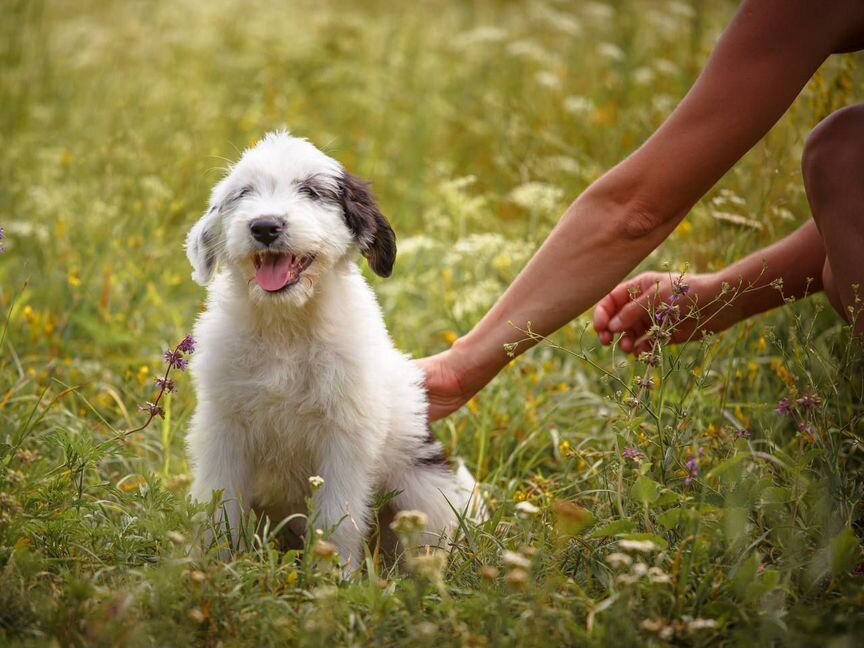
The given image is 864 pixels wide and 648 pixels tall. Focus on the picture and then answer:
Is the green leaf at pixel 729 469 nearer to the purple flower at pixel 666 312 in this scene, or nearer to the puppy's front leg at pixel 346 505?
the purple flower at pixel 666 312

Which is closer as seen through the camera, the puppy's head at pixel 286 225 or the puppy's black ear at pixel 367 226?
the puppy's head at pixel 286 225

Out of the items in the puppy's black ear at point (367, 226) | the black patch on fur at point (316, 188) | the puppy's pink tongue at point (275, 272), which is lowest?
the puppy's pink tongue at point (275, 272)

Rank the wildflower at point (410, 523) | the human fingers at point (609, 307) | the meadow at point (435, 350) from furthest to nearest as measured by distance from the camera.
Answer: the human fingers at point (609, 307), the meadow at point (435, 350), the wildflower at point (410, 523)

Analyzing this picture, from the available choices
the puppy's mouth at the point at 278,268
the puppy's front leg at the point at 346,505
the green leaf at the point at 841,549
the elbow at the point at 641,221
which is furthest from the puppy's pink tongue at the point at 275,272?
the green leaf at the point at 841,549

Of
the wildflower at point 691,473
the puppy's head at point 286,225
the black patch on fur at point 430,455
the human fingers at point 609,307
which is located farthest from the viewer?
the human fingers at point 609,307

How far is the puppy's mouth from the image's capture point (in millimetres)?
2826

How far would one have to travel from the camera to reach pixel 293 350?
2986mm

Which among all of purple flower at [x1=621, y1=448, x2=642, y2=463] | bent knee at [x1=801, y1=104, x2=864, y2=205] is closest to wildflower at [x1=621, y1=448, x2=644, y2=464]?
purple flower at [x1=621, y1=448, x2=642, y2=463]

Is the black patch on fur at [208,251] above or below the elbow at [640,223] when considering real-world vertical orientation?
below

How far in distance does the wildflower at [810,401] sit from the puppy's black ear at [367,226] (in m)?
1.33

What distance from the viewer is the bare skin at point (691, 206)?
271 cm

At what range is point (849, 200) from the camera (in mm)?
2973

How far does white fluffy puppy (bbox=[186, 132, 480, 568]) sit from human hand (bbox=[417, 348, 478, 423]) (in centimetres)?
25

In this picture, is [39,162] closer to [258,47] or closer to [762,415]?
[258,47]
